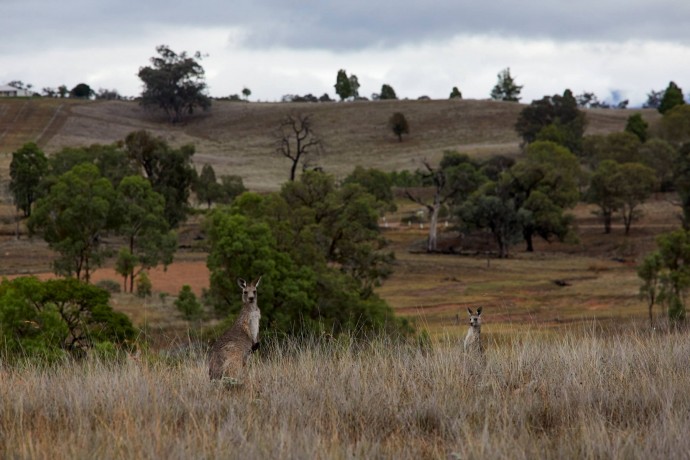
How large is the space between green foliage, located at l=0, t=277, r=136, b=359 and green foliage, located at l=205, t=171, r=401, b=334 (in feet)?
19.6

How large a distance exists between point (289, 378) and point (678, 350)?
4.64 meters

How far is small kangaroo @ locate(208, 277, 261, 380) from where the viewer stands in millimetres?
8867

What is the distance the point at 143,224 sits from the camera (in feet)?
195

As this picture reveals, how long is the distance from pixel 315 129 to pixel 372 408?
17549cm

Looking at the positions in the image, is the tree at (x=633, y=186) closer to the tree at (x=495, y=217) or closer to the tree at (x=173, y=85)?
the tree at (x=495, y=217)

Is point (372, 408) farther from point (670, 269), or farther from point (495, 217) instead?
point (495, 217)

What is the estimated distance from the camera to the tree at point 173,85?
194 metres

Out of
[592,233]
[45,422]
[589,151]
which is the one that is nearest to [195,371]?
[45,422]

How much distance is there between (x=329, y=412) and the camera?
718 centimetres

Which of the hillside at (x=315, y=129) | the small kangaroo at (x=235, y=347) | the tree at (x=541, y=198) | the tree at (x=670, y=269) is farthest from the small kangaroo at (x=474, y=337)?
the hillside at (x=315, y=129)

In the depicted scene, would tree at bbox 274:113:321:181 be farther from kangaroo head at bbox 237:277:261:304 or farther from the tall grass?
the tall grass

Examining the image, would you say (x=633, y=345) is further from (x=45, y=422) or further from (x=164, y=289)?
(x=164, y=289)

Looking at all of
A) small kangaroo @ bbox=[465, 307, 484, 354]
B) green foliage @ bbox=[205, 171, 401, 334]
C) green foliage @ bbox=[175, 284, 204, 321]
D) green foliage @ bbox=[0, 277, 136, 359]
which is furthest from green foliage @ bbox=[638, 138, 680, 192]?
small kangaroo @ bbox=[465, 307, 484, 354]

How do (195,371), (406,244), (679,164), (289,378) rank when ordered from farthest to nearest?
1. (679,164)
2. (406,244)
3. (195,371)
4. (289,378)
